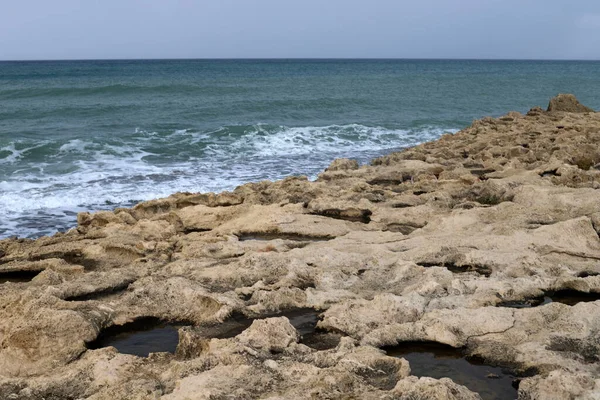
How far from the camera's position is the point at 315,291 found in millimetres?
4738

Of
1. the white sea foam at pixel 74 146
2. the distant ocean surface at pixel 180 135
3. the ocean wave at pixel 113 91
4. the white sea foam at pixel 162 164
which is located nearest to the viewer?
the white sea foam at pixel 162 164

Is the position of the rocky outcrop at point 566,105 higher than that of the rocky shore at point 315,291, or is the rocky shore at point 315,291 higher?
the rocky outcrop at point 566,105

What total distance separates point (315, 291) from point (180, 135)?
46.8ft

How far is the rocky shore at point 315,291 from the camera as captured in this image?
3.49 metres

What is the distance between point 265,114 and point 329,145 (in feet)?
24.6

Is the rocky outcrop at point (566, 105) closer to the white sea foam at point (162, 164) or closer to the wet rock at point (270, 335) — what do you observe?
the white sea foam at point (162, 164)

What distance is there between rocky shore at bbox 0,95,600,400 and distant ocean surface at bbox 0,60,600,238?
296 cm

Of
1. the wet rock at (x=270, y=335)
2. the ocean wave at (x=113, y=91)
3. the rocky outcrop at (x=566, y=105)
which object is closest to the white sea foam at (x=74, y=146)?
the wet rock at (x=270, y=335)

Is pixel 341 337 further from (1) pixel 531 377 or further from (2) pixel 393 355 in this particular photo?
(1) pixel 531 377

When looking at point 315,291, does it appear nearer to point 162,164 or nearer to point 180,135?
point 162,164

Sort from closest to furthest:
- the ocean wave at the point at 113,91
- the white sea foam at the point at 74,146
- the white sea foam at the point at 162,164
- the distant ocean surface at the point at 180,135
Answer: the white sea foam at the point at 162,164
the distant ocean surface at the point at 180,135
the white sea foam at the point at 74,146
the ocean wave at the point at 113,91

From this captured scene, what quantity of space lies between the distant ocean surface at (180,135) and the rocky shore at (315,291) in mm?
2960

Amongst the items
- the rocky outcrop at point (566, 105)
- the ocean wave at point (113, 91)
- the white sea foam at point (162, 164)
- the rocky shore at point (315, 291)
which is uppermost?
the rocky outcrop at point (566, 105)

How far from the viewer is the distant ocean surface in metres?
10.9
